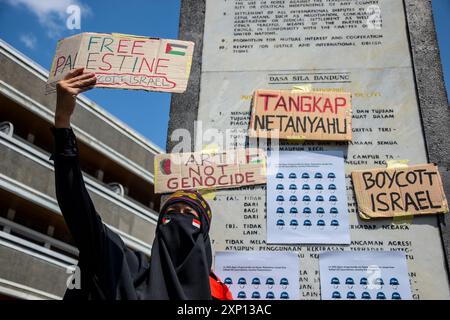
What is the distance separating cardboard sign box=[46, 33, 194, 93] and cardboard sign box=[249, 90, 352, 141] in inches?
19.2

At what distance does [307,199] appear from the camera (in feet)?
8.46

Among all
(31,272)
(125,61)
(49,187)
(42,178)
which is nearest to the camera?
(125,61)

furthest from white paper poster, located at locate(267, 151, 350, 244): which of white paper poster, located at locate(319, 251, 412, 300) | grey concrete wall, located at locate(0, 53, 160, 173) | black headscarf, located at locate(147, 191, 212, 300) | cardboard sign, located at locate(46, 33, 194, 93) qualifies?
grey concrete wall, located at locate(0, 53, 160, 173)

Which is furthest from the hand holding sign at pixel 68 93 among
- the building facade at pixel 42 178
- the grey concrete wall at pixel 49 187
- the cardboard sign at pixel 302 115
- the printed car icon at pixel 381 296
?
the grey concrete wall at pixel 49 187

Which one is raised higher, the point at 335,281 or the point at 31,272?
the point at 31,272

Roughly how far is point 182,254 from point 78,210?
0.59 m

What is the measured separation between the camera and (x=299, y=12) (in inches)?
120

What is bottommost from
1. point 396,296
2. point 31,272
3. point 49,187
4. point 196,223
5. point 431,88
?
point 396,296

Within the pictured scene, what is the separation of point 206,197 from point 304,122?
2.34ft

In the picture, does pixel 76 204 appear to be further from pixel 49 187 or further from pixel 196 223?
pixel 49 187

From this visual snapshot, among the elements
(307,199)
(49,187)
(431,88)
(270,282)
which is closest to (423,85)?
(431,88)

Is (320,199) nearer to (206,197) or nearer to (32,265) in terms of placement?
(206,197)

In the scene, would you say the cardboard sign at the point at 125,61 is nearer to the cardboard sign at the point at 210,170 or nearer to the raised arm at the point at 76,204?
the cardboard sign at the point at 210,170

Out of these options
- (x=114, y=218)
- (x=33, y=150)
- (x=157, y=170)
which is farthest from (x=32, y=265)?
(x=157, y=170)
